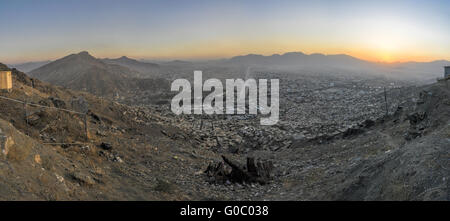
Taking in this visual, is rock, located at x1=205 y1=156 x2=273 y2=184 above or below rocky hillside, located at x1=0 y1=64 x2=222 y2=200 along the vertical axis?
below

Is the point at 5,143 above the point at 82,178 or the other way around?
above

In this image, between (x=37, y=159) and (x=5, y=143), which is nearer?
(x=5, y=143)

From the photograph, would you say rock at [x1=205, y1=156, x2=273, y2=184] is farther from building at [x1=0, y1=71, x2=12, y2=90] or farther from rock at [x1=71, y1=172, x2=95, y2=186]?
building at [x1=0, y1=71, x2=12, y2=90]

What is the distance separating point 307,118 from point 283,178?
10693 millimetres

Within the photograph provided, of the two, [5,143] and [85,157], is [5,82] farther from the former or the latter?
[5,143]

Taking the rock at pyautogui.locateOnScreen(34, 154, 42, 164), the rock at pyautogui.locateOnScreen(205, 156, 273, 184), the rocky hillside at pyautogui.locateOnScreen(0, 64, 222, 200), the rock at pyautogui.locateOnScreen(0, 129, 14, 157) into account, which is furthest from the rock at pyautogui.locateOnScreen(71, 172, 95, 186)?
the rock at pyautogui.locateOnScreen(205, 156, 273, 184)

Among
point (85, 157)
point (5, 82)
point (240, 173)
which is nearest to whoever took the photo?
point (85, 157)

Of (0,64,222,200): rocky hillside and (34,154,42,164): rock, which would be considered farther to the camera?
(34,154,42,164): rock

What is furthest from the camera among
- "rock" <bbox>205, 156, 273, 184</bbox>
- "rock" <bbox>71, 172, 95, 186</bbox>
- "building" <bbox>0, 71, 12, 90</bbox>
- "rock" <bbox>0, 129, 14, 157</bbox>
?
"building" <bbox>0, 71, 12, 90</bbox>

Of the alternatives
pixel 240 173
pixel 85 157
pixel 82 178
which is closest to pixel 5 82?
pixel 85 157

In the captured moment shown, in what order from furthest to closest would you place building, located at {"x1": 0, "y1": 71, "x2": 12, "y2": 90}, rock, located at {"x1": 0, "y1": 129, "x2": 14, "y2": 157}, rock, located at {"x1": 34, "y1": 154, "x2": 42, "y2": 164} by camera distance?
building, located at {"x1": 0, "y1": 71, "x2": 12, "y2": 90}, rock, located at {"x1": 34, "y1": 154, "x2": 42, "y2": 164}, rock, located at {"x1": 0, "y1": 129, "x2": 14, "y2": 157}

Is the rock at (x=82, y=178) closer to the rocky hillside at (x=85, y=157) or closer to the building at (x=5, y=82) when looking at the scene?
the rocky hillside at (x=85, y=157)
